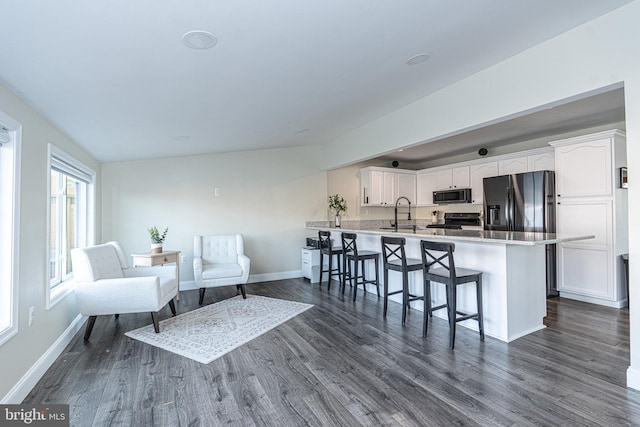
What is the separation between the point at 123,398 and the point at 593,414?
3017 millimetres

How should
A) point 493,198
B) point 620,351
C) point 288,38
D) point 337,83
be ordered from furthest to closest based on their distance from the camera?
point 493,198 → point 337,83 → point 620,351 → point 288,38

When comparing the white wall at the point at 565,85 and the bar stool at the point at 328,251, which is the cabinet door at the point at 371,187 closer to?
the bar stool at the point at 328,251

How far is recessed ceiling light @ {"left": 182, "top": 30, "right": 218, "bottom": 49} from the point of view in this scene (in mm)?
1771

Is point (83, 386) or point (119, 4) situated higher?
point (119, 4)

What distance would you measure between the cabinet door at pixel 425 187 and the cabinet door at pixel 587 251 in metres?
2.76

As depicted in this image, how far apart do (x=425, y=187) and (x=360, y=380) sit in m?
5.60

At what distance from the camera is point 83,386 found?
91.4 inches

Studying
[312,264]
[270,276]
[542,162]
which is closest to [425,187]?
[542,162]

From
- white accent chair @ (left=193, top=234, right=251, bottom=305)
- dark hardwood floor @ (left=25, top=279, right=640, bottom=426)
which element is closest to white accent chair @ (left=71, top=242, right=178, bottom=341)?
dark hardwood floor @ (left=25, top=279, right=640, bottom=426)

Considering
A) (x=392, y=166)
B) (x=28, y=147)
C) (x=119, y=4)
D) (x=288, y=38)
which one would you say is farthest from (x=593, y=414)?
(x=392, y=166)

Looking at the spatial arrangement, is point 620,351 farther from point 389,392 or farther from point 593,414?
point 389,392

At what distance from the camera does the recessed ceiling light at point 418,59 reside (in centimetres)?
256

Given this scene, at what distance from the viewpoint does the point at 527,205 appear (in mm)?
4582

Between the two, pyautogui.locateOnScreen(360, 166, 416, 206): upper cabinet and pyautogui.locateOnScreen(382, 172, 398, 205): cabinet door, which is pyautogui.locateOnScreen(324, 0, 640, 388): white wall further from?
pyautogui.locateOnScreen(382, 172, 398, 205): cabinet door
